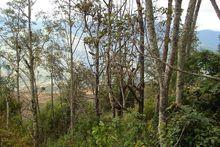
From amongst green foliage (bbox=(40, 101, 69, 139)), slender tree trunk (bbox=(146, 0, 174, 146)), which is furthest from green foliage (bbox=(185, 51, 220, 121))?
green foliage (bbox=(40, 101, 69, 139))

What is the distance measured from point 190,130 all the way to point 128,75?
469cm

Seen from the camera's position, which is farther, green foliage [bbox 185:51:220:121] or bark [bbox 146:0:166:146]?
green foliage [bbox 185:51:220:121]

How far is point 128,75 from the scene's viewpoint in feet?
39.7

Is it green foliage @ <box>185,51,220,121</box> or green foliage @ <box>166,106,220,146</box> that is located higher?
green foliage @ <box>185,51,220,121</box>

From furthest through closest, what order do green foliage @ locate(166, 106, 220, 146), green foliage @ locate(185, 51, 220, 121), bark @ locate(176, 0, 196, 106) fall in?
green foliage @ locate(185, 51, 220, 121) < bark @ locate(176, 0, 196, 106) < green foliage @ locate(166, 106, 220, 146)

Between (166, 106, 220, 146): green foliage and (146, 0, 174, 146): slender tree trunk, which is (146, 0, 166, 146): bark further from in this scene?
(166, 106, 220, 146): green foliage

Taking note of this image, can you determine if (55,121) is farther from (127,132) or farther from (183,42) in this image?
(183,42)

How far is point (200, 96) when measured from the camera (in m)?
9.88

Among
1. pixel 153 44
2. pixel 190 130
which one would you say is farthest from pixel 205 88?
pixel 153 44

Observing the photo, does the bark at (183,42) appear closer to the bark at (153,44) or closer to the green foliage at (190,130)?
the green foliage at (190,130)

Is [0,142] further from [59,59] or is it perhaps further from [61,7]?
[59,59]

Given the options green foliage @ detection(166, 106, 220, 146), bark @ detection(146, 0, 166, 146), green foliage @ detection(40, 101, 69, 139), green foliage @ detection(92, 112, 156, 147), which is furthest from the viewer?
green foliage @ detection(40, 101, 69, 139)

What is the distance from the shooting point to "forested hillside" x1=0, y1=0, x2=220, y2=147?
7477 mm

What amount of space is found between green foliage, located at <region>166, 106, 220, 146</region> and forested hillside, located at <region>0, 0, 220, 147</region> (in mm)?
19
